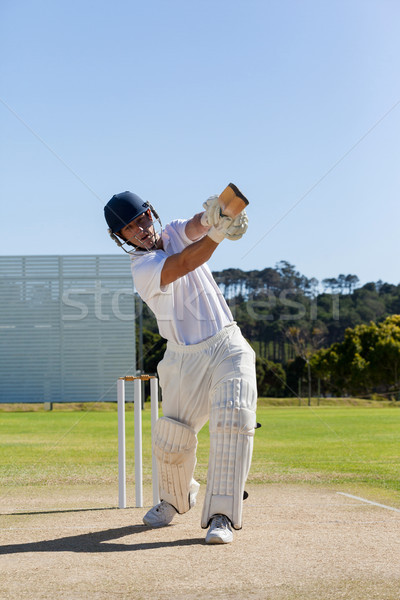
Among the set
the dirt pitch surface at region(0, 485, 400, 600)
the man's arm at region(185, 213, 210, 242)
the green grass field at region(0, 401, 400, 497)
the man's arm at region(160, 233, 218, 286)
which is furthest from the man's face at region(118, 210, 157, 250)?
the green grass field at region(0, 401, 400, 497)

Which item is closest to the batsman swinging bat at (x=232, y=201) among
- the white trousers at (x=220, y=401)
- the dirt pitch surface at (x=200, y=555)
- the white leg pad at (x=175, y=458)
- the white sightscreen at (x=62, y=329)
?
the white trousers at (x=220, y=401)

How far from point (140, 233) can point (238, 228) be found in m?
0.82

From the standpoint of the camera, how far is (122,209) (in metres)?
5.02

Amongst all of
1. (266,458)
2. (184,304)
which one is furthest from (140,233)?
(266,458)

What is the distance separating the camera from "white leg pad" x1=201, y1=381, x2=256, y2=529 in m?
4.53

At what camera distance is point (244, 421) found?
15.2 ft

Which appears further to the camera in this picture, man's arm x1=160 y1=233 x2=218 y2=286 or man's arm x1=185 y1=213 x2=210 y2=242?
man's arm x1=185 y1=213 x2=210 y2=242

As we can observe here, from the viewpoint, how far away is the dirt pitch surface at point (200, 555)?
11.1ft

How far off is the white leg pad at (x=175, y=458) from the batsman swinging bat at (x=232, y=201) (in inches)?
56.1

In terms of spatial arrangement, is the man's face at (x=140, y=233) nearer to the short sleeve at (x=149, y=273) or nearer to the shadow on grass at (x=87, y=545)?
the short sleeve at (x=149, y=273)

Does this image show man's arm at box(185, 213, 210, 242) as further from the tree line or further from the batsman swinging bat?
the tree line

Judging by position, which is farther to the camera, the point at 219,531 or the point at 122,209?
the point at 122,209

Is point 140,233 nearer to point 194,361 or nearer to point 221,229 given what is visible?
A: point 221,229

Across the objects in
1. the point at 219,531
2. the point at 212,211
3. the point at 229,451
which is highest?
the point at 212,211
